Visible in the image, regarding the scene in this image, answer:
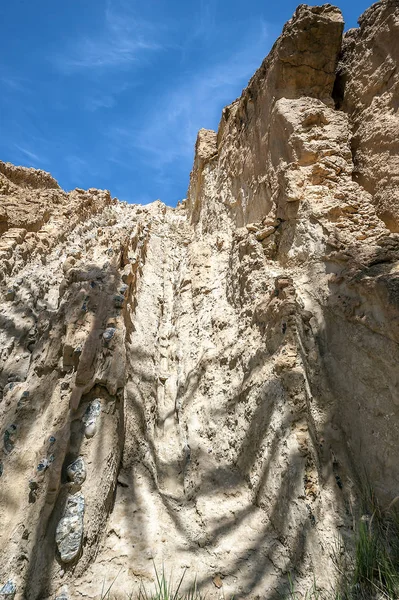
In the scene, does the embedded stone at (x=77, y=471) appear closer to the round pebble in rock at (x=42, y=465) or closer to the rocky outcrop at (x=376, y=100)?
the round pebble in rock at (x=42, y=465)

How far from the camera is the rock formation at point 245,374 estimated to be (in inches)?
87.4

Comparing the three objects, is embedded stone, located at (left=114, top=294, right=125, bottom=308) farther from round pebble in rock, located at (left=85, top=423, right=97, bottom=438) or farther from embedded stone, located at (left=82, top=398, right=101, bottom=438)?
round pebble in rock, located at (left=85, top=423, right=97, bottom=438)

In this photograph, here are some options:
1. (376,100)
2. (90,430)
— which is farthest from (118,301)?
(376,100)

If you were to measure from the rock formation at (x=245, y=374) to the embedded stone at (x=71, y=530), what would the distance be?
1 cm

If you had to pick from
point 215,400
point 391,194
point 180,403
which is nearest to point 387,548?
point 215,400

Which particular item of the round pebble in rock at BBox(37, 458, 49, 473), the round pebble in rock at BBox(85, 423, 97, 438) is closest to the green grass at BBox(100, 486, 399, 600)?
the round pebble in rock at BBox(37, 458, 49, 473)

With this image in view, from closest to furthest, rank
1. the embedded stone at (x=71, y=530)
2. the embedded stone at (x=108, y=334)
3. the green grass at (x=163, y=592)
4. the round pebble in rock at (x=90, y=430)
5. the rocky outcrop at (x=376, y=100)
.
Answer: the green grass at (x=163, y=592) < the embedded stone at (x=71, y=530) < the round pebble in rock at (x=90, y=430) < the embedded stone at (x=108, y=334) < the rocky outcrop at (x=376, y=100)

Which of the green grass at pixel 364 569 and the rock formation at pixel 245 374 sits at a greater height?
the rock formation at pixel 245 374

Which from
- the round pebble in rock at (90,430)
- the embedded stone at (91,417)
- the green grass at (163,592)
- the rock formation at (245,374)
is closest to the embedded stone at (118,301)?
the rock formation at (245,374)

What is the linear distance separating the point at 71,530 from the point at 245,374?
177 centimetres

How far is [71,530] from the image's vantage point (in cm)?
222

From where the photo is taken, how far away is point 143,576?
7.00 ft

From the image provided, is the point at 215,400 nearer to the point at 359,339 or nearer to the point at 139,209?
the point at 359,339

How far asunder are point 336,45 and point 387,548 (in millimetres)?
5369
